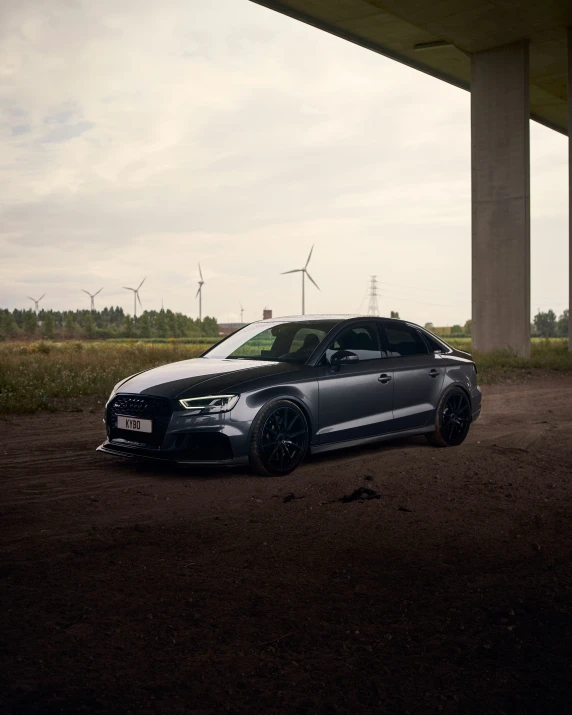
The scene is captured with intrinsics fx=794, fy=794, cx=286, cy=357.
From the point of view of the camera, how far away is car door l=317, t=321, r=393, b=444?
7.77 metres

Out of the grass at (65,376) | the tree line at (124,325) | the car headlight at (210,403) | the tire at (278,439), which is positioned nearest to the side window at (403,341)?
the tire at (278,439)

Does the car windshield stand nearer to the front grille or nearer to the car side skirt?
the car side skirt

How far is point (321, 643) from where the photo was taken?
359 centimetres

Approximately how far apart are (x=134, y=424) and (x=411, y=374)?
121 inches

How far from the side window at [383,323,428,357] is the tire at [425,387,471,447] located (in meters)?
0.61

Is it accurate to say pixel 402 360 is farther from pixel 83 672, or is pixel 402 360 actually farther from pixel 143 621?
pixel 83 672

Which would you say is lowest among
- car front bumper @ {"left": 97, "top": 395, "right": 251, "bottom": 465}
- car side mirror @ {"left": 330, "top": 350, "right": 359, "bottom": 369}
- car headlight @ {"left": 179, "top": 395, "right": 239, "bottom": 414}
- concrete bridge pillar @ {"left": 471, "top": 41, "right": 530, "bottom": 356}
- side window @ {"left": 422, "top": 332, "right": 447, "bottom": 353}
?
car front bumper @ {"left": 97, "top": 395, "right": 251, "bottom": 465}

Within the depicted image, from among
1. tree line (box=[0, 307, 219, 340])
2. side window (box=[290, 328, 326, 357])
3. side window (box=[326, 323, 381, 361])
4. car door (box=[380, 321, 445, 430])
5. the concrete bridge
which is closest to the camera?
side window (box=[290, 328, 326, 357])

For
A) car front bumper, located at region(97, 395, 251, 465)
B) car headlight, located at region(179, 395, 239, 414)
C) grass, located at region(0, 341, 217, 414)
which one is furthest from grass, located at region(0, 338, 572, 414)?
car headlight, located at region(179, 395, 239, 414)

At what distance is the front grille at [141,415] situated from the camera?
7156 millimetres

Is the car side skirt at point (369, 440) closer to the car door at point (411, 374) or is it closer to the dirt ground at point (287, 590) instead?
the car door at point (411, 374)

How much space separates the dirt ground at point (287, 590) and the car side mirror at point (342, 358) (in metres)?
1.05

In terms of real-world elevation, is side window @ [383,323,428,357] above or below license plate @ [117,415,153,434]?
above

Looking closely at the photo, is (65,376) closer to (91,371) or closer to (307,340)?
(91,371)
